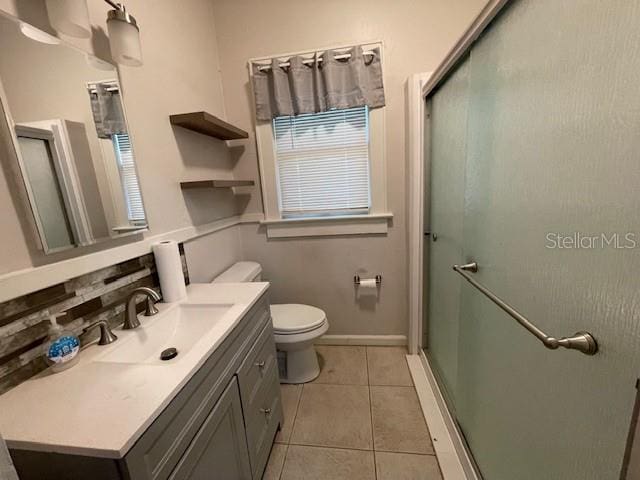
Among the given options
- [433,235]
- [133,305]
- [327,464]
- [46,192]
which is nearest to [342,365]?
[327,464]

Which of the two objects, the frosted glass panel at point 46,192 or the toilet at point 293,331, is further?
the toilet at point 293,331

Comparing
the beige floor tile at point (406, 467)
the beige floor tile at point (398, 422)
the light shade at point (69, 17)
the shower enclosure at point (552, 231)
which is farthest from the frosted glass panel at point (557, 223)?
the light shade at point (69, 17)

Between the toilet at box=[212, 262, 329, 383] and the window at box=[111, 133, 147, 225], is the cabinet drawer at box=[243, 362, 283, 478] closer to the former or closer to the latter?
the toilet at box=[212, 262, 329, 383]

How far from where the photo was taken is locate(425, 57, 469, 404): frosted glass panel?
4.07 ft

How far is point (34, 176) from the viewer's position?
794mm

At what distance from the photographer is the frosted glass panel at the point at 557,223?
0.49m

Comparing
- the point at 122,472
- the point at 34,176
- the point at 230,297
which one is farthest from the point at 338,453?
the point at 34,176

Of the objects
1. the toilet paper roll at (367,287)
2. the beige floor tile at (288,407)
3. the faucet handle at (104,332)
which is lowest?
the beige floor tile at (288,407)

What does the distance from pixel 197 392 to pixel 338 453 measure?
3.10 feet

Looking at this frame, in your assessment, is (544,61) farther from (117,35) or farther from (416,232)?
(117,35)

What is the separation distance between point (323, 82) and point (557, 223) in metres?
1.61

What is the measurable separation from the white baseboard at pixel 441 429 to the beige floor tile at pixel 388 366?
0.06m

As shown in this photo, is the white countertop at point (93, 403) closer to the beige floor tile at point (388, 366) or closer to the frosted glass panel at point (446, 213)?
the frosted glass panel at point (446, 213)

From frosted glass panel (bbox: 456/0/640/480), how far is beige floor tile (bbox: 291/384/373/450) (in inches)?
24.5
